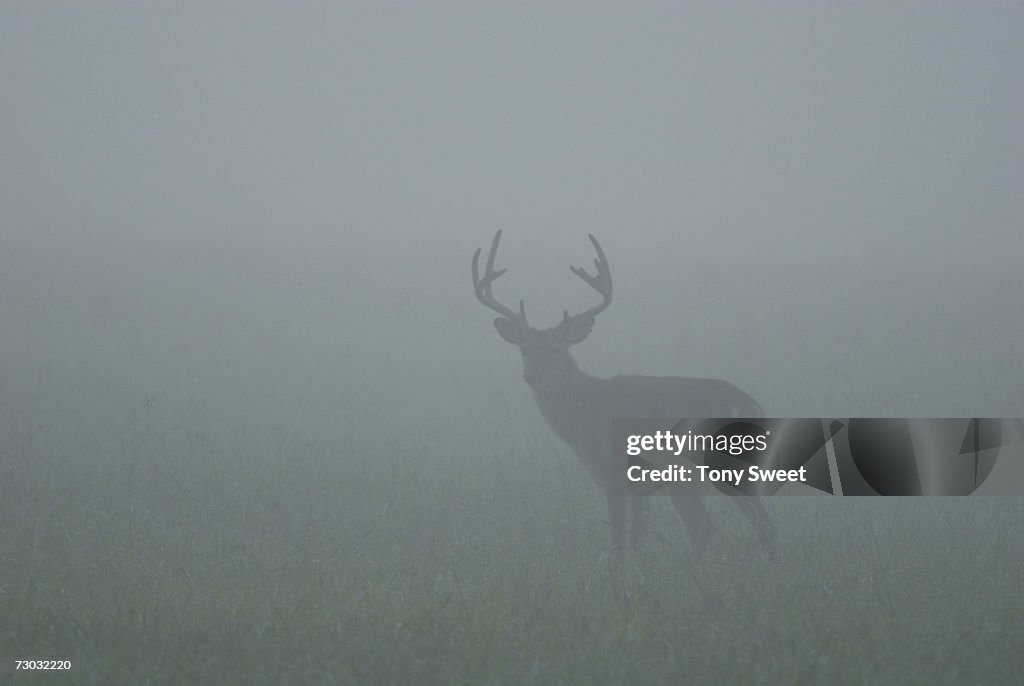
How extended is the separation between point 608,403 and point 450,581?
6.86ft

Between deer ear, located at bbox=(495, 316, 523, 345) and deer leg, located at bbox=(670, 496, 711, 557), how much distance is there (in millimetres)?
1944

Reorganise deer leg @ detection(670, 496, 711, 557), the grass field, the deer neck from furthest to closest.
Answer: the deer neck → deer leg @ detection(670, 496, 711, 557) → the grass field

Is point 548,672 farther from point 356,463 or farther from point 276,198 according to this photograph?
→ point 276,198

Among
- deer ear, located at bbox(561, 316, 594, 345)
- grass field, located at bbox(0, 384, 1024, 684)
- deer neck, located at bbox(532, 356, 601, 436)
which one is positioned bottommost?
grass field, located at bbox(0, 384, 1024, 684)

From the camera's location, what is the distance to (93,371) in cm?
1265

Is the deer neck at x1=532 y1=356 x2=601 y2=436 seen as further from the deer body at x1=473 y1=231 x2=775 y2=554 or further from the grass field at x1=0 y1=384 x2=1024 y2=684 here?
the grass field at x1=0 y1=384 x2=1024 y2=684

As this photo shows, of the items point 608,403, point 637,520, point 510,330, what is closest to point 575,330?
point 510,330

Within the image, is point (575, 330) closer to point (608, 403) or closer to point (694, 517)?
point (608, 403)

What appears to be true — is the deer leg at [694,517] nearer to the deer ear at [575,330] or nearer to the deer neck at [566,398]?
the deer neck at [566,398]

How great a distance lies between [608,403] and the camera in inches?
302

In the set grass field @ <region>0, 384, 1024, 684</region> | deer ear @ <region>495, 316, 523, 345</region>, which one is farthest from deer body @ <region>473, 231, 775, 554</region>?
grass field @ <region>0, 384, 1024, 684</region>

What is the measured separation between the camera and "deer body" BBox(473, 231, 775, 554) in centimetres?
679

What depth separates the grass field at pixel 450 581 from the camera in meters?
4.71

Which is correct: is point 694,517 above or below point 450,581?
above
